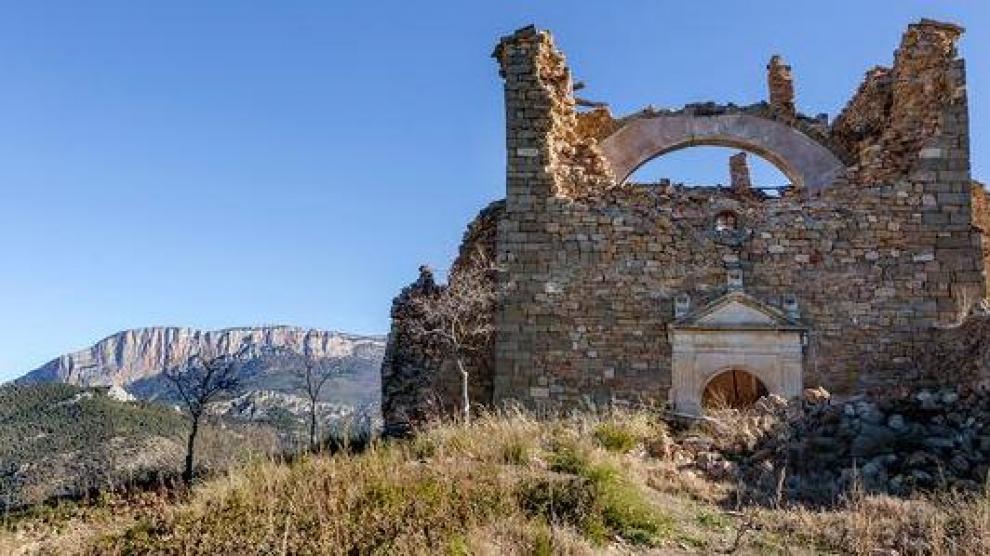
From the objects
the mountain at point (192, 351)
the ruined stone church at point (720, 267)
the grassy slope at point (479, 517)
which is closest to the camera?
the grassy slope at point (479, 517)

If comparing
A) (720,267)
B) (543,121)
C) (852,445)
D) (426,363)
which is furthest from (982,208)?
(426,363)

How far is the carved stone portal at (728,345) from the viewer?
501 inches

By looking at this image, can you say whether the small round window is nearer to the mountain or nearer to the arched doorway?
the arched doorway

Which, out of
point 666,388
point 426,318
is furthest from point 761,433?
point 426,318

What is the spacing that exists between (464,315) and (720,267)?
3783 millimetres

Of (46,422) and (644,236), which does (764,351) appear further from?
(46,422)

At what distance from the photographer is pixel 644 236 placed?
43.4 ft

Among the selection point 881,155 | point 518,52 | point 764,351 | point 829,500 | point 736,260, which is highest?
point 518,52

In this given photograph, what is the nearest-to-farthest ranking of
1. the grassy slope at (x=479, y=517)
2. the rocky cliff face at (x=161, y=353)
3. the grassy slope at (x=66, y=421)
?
1. the grassy slope at (x=479, y=517)
2. the grassy slope at (x=66, y=421)
3. the rocky cliff face at (x=161, y=353)

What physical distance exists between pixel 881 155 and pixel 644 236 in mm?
3875

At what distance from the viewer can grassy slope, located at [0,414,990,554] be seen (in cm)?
534

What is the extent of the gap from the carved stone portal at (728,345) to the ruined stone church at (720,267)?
0.06 ft

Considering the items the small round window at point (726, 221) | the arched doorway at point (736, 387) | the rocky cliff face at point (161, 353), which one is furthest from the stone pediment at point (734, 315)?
the rocky cliff face at point (161, 353)

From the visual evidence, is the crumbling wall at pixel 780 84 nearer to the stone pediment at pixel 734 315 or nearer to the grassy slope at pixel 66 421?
the stone pediment at pixel 734 315
